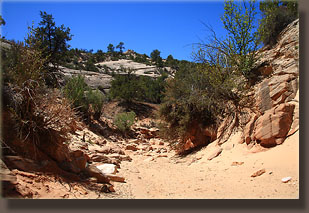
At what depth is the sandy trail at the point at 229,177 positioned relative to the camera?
14.4 ft

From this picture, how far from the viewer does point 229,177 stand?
5699mm

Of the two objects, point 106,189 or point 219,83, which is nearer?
point 106,189

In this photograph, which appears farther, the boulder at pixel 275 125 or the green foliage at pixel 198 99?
the green foliage at pixel 198 99

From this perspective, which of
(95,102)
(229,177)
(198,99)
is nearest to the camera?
(229,177)

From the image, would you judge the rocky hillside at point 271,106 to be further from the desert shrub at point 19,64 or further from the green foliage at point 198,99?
the desert shrub at point 19,64

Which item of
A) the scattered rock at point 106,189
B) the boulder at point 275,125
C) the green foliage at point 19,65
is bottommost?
the scattered rock at point 106,189

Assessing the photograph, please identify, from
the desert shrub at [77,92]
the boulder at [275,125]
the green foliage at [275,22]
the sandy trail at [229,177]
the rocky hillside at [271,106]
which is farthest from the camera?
the desert shrub at [77,92]

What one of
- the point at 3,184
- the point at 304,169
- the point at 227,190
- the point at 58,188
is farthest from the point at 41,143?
the point at 304,169

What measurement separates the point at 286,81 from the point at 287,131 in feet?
6.43

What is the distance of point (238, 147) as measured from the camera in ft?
24.3

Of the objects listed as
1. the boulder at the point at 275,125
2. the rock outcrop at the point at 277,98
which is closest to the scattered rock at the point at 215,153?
the rock outcrop at the point at 277,98

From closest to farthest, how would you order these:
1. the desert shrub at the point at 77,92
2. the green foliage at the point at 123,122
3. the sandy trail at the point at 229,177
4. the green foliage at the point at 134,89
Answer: the sandy trail at the point at 229,177 → the desert shrub at the point at 77,92 → the green foliage at the point at 123,122 → the green foliage at the point at 134,89

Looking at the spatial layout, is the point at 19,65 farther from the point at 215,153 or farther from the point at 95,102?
the point at 95,102

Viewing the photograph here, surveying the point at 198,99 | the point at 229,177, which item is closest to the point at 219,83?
the point at 198,99
